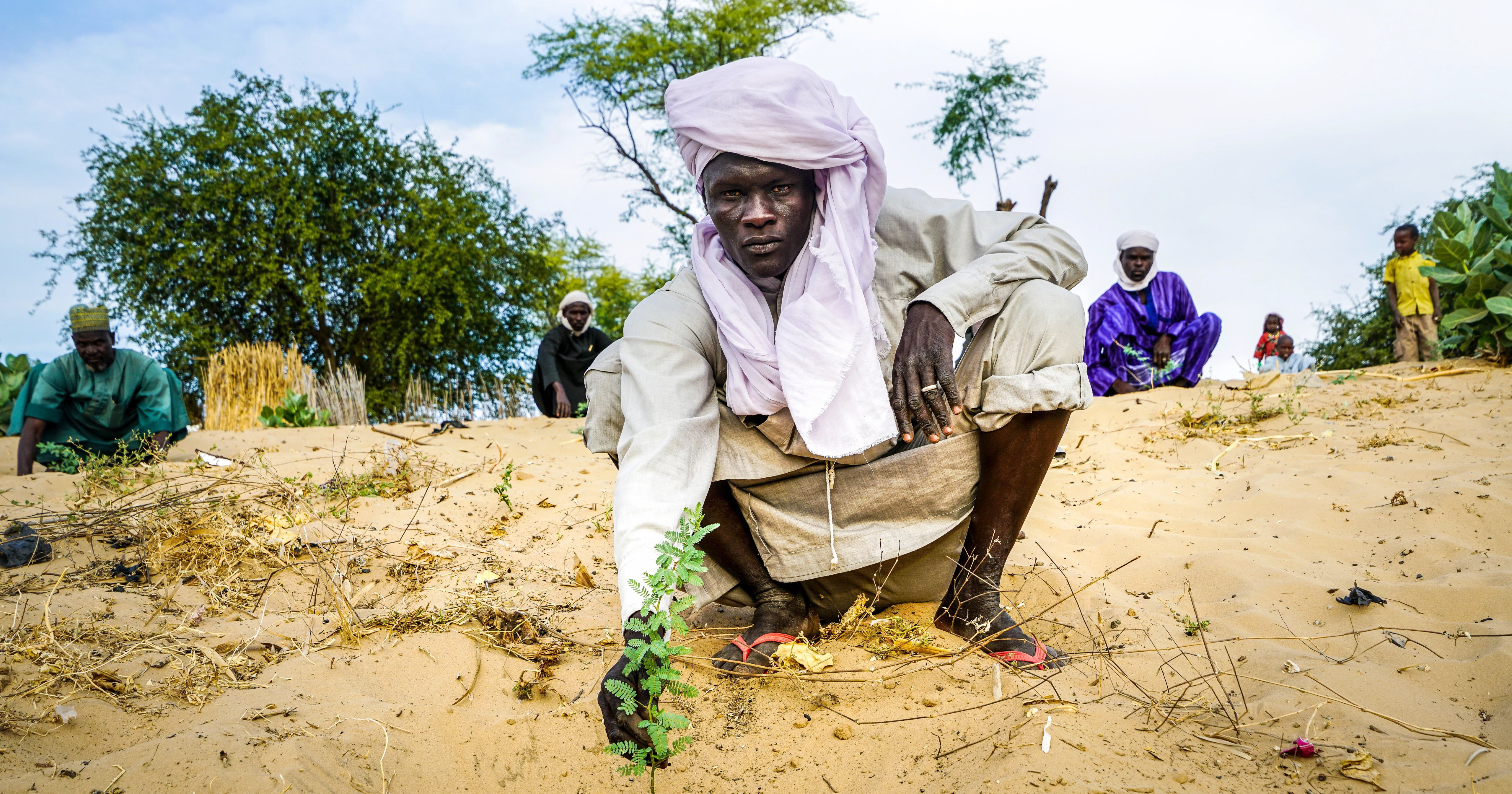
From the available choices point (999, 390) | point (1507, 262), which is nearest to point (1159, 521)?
point (999, 390)

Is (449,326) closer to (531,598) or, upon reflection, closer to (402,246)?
(402,246)

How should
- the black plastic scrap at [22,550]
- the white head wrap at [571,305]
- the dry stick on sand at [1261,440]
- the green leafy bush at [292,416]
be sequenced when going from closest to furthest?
the black plastic scrap at [22,550], the dry stick on sand at [1261,440], the green leafy bush at [292,416], the white head wrap at [571,305]

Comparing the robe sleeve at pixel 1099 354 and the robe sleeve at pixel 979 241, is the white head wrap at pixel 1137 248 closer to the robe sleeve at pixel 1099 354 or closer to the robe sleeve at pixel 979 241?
the robe sleeve at pixel 1099 354

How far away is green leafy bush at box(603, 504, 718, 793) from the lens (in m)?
1.46

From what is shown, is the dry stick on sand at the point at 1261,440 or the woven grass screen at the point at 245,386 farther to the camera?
the woven grass screen at the point at 245,386

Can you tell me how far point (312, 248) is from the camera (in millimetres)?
16234

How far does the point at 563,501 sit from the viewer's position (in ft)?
12.6

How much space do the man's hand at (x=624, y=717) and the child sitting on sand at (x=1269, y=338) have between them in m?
12.2

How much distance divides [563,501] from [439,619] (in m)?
1.50

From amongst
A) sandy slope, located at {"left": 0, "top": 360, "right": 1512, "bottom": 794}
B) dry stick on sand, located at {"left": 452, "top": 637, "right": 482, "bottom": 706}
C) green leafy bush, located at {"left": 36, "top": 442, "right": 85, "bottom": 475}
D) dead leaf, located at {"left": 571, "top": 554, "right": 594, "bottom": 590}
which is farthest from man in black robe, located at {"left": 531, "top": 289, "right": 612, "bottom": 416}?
dry stick on sand, located at {"left": 452, "top": 637, "right": 482, "bottom": 706}

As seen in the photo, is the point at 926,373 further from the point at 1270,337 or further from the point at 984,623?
the point at 1270,337

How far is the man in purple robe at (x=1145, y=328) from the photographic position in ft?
26.1

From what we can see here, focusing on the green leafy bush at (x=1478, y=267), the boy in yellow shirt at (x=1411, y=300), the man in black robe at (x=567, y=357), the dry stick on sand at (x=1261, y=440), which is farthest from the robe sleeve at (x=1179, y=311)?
the man in black robe at (x=567, y=357)

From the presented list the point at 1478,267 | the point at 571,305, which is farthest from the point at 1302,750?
the point at 571,305
